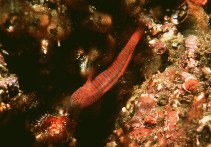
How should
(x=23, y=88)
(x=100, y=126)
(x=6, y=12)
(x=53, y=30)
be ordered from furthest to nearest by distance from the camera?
(x=100, y=126) < (x=23, y=88) < (x=53, y=30) < (x=6, y=12)

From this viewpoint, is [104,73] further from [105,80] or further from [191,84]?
[191,84]

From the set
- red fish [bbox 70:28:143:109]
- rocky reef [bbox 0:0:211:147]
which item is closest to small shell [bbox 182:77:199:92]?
rocky reef [bbox 0:0:211:147]

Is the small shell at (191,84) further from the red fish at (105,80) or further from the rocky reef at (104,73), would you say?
the red fish at (105,80)

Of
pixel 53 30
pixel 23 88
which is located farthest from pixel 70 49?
pixel 23 88

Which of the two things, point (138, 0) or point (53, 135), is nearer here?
point (53, 135)

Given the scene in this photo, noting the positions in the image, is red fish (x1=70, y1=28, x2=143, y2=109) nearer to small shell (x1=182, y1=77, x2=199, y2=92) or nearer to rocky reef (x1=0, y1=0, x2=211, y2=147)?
rocky reef (x1=0, y1=0, x2=211, y2=147)

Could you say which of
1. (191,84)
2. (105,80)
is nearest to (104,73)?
(105,80)

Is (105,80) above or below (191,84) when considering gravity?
below

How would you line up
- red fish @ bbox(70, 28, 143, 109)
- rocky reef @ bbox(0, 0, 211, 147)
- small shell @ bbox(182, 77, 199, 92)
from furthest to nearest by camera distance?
small shell @ bbox(182, 77, 199, 92)
red fish @ bbox(70, 28, 143, 109)
rocky reef @ bbox(0, 0, 211, 147)

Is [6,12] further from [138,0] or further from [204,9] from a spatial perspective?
[204,9]
